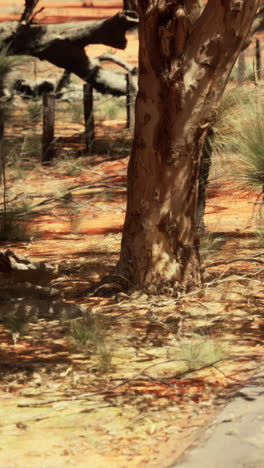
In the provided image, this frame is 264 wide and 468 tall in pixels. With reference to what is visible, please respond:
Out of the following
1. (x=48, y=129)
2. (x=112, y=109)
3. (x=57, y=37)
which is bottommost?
(x=48, y=129)

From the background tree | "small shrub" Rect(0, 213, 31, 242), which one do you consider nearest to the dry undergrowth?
"small shrub" Rect(0, 213, 31, 242)

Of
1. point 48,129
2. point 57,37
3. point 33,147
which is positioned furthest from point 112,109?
point 48,129

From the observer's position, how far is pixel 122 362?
571 cm

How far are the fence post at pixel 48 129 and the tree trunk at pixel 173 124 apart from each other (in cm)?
742

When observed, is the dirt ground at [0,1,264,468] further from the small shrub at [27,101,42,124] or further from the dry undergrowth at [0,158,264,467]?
the small shrub at [27,101,42,124]

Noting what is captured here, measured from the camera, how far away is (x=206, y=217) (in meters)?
10.6

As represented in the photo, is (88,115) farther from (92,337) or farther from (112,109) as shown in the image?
(92,337)

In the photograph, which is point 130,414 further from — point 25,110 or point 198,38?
point 25,110

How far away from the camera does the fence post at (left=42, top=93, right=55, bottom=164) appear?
47.3 ft

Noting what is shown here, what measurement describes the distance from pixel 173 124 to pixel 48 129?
7936 millimetres

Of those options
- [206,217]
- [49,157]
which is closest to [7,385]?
[206,217]

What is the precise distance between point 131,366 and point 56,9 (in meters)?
33.0

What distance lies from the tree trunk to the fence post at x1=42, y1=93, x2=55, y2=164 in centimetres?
742

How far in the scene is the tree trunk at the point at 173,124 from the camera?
263 inches
